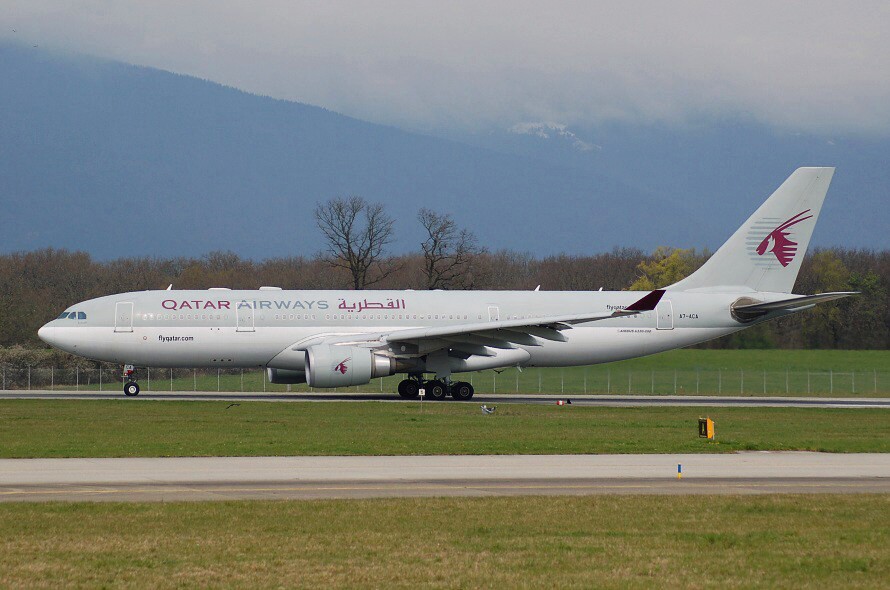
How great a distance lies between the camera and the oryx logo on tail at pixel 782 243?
4859 cm

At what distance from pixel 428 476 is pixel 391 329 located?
23.8 meters

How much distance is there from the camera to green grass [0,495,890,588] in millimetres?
12047

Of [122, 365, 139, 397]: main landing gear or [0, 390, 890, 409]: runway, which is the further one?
[122, 365, 139, 397]: main landing gear

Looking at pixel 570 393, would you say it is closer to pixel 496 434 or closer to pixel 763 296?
pixel 763 296

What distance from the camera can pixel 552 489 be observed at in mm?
18906

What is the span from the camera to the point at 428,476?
2069cm

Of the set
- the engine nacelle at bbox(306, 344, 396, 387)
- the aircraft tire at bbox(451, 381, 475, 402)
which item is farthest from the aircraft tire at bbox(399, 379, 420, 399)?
the engine nacelle at bbox(306, 344, 396, 387)

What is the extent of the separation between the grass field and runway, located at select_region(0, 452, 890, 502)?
28440 millimetres

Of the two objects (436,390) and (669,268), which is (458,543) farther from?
(669,268)

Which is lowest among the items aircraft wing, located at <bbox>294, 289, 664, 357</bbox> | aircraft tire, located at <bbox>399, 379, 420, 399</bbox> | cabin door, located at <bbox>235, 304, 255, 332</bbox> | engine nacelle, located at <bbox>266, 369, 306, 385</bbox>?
aircraft tire, located at <bbox>399, 379, 420, 399</bbox>

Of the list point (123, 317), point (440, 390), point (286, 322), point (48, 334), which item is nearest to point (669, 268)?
point (440, 390)

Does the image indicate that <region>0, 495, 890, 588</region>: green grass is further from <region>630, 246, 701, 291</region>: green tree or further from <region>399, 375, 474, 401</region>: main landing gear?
<region>630, 246, 701, 291</region>: green tree

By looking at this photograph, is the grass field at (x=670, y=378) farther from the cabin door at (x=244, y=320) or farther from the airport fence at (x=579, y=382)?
the cabin door at (x=244, y=320)

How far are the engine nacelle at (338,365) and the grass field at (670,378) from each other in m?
9.58
